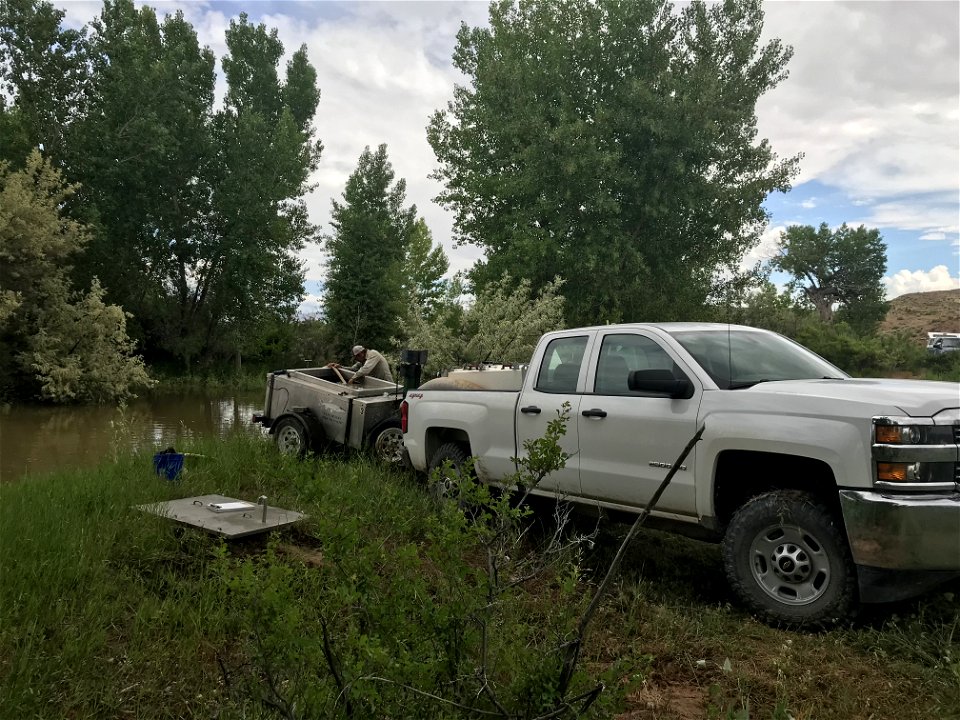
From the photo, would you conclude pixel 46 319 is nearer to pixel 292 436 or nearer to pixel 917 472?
pixel 292 436

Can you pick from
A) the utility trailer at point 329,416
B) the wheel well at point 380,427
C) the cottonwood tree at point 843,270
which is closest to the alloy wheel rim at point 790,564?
the utility trailer at point 329,416

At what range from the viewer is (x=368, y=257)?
40344mm

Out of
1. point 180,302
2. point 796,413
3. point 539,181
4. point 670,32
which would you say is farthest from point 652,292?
point 796,413

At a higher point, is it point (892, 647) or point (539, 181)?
point (539, 181)

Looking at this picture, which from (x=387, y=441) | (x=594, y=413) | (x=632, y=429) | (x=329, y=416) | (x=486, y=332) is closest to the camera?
(x=632, y=429)

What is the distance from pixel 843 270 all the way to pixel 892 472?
4934 centimetres

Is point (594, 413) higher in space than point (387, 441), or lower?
higher

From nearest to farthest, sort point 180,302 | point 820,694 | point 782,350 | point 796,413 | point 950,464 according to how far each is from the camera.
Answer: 1. point 820,694
2. point 950,464
3. point 796,413
4. point 782,350
5. point 180,302

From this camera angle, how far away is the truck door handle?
5.75 m

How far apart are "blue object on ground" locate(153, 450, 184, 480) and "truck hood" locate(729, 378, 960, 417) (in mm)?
5991

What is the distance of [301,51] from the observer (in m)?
39.6

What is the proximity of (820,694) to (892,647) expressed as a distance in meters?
0.88

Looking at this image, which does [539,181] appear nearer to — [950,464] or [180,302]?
[180,302]

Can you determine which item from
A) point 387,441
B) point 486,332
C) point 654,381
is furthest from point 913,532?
point 486,332
